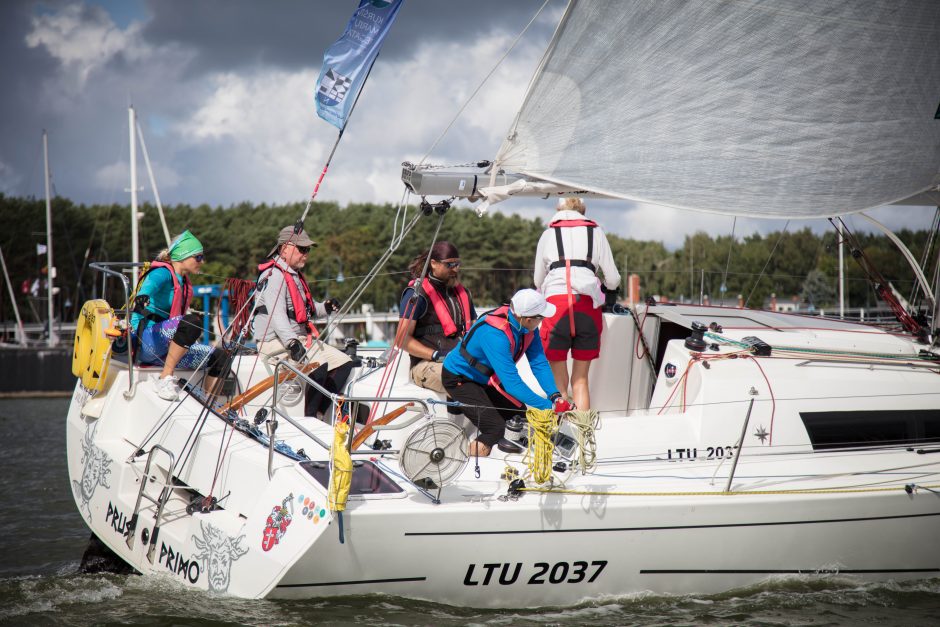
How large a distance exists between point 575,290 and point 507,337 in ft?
2.94

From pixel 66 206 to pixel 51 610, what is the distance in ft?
154

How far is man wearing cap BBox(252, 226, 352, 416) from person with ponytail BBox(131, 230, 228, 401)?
0.38 metres

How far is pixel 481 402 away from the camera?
448 cm

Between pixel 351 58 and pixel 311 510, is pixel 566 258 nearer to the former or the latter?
pixel 351 58

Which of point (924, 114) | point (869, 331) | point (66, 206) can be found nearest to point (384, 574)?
point (869, 331)

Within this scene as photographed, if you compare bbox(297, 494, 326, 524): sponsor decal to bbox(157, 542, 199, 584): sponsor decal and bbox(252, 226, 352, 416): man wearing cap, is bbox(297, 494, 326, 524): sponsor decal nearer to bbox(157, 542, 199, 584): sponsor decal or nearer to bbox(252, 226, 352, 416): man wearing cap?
bbox(157, 542, 199, 584): sponsor decal

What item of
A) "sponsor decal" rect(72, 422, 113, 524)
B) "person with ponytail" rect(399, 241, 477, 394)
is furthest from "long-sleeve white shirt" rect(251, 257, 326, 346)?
"sponsor decal" rect(72, 422, 113, 524)

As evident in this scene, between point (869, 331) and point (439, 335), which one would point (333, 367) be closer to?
point (439, 335)

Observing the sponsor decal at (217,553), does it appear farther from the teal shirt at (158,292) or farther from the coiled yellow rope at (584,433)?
the teal shirt at (158,292)

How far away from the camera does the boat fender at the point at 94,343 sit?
5.09 meters

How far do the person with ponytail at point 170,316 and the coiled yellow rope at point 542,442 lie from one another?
2287 mm

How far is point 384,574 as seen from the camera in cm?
375

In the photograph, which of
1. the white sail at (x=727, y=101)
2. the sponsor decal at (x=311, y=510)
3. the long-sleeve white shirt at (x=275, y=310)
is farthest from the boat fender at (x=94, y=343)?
the white sail at (x=727, y=101)

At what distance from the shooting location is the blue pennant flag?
4832 mm
